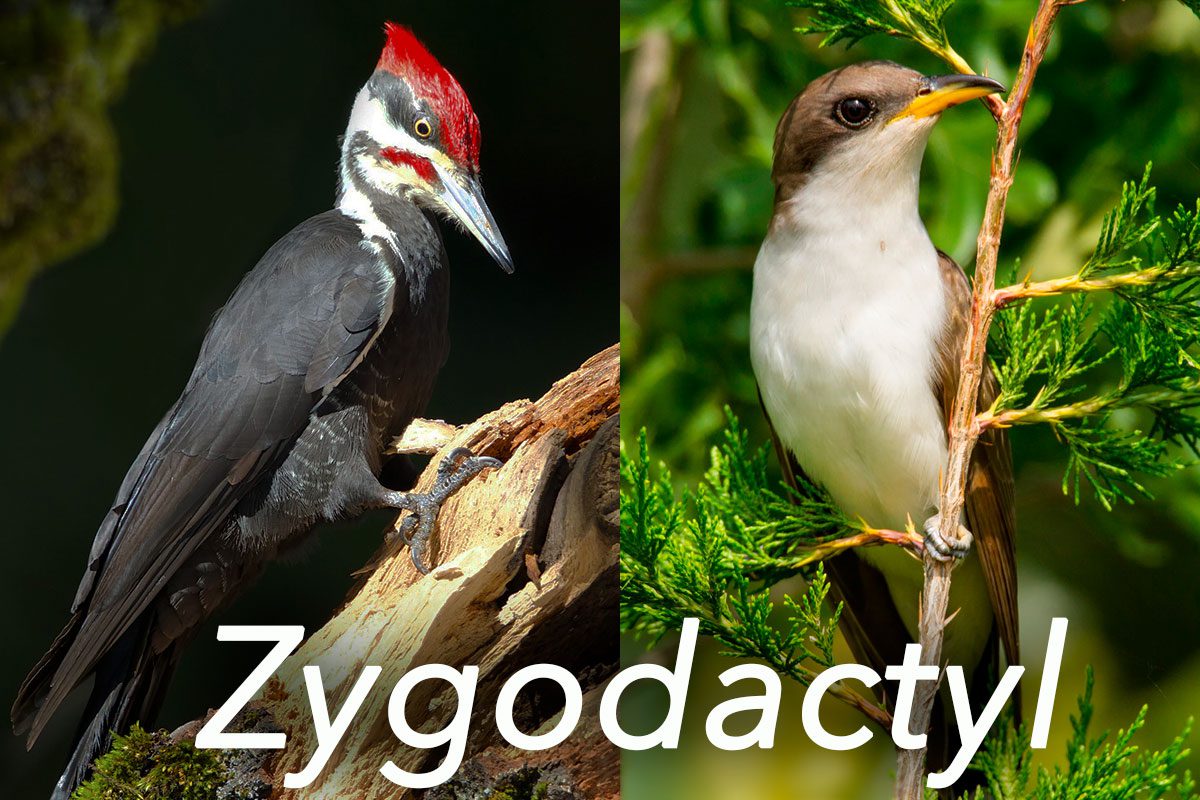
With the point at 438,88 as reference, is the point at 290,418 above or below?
below

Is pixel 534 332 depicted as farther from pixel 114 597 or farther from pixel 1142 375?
pixel 1142 375

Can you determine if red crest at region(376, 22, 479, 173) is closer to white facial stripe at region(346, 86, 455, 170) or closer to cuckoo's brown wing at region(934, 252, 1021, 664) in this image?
white facial stripe at region(346, 86, 455, 170)

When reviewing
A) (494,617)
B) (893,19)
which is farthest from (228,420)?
(893,19)

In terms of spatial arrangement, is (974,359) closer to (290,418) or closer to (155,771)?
(290,418)

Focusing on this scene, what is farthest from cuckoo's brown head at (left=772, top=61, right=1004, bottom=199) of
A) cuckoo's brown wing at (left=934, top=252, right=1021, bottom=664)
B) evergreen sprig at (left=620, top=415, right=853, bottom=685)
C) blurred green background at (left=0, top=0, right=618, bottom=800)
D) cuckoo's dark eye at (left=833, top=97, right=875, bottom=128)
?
blurred green background at (left=0, top=0, right=618, bottom=800)

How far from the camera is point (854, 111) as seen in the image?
1170 millimetres

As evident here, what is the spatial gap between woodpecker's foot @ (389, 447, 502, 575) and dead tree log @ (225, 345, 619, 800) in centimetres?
1

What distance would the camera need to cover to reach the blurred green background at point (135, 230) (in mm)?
1227

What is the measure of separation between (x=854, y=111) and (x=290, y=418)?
662 mm

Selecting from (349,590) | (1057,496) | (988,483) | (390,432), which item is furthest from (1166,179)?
(349,590)

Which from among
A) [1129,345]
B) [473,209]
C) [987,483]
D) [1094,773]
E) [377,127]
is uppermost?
[377,127]

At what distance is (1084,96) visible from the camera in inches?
62.4

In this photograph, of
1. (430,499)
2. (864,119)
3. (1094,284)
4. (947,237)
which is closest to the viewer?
(1094,284)

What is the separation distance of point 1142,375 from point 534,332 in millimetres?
655
